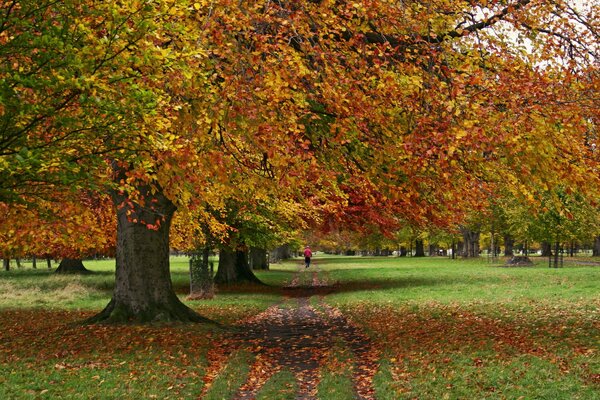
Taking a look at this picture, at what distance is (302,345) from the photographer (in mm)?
13602

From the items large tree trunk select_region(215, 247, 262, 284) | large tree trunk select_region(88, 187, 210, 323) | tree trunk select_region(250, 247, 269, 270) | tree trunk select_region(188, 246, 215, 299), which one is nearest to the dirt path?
large tree trunk select_region(88, 187, 210, 323)

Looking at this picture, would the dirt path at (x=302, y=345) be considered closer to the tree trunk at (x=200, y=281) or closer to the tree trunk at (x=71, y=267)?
the tree trunk at (x=200, y=281)

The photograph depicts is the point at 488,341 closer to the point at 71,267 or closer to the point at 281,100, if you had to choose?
the point at 281,100

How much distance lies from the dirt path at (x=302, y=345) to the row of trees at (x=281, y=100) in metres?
3.48

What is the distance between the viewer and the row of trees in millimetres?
7793

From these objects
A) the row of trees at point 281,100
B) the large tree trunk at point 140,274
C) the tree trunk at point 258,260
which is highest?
the row of trees at point 281,100

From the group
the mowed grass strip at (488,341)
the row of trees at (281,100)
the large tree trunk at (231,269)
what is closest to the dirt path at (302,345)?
the mowed grass strip at (488,341)

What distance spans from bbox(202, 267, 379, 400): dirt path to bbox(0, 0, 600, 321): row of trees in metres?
3.48

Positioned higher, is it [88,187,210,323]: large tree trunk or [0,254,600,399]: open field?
[88,187,210,323]: large tree trunk

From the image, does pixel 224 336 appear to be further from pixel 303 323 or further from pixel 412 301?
pixel 412 301

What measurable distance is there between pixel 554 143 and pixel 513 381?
496cm

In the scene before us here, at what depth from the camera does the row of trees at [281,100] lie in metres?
7.79

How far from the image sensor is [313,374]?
34.3 ft

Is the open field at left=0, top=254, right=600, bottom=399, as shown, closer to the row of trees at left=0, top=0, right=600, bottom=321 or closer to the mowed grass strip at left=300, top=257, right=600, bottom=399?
the mowed grass strip at left=300, top=257, right=600, bottom=399
